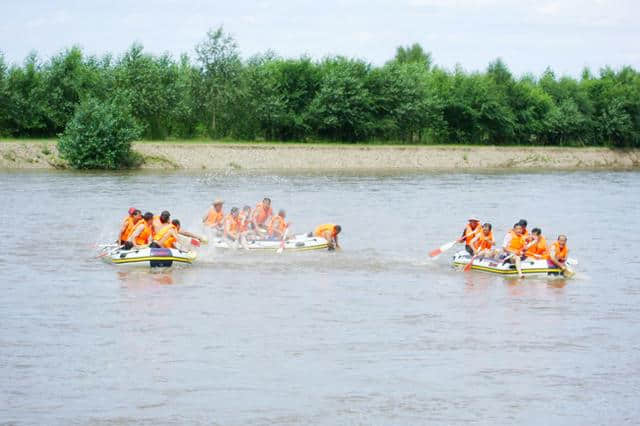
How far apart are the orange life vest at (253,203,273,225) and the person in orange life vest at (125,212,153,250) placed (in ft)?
15.9

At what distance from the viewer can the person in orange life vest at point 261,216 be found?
31.3 metres

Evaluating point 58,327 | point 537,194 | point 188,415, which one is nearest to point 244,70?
point 537,194

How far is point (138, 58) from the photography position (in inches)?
2800

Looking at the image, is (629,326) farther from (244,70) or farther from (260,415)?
(244,70)

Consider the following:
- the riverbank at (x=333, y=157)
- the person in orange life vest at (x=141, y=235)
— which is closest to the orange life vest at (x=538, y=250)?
the person in orange life vest at (x=141, y=235)

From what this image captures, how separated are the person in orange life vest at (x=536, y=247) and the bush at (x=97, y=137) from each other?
3870cm

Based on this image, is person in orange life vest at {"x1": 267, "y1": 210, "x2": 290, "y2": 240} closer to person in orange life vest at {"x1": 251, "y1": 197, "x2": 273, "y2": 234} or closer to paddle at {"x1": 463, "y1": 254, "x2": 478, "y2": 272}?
person in orange life vest at {"x1": 251, "y1": 197, "x2": 273, "y2": 234}

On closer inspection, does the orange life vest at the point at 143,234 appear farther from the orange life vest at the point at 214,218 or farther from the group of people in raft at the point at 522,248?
the group of people in raft at the point at 522,248

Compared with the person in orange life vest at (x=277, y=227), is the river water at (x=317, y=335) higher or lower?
lower

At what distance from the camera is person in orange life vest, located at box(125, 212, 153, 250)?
27234 millimetres

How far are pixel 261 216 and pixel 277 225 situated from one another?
→ 687 mm

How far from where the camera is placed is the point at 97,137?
61062mm

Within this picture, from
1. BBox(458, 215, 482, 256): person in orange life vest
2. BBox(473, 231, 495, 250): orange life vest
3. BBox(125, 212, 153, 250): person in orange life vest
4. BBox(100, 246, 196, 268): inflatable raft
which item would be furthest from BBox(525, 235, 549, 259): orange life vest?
BBox(125, 212, 153, 250): person in orange life vest

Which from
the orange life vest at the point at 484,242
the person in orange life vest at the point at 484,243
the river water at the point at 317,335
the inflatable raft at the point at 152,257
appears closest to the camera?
the river water at the point at 317,335
